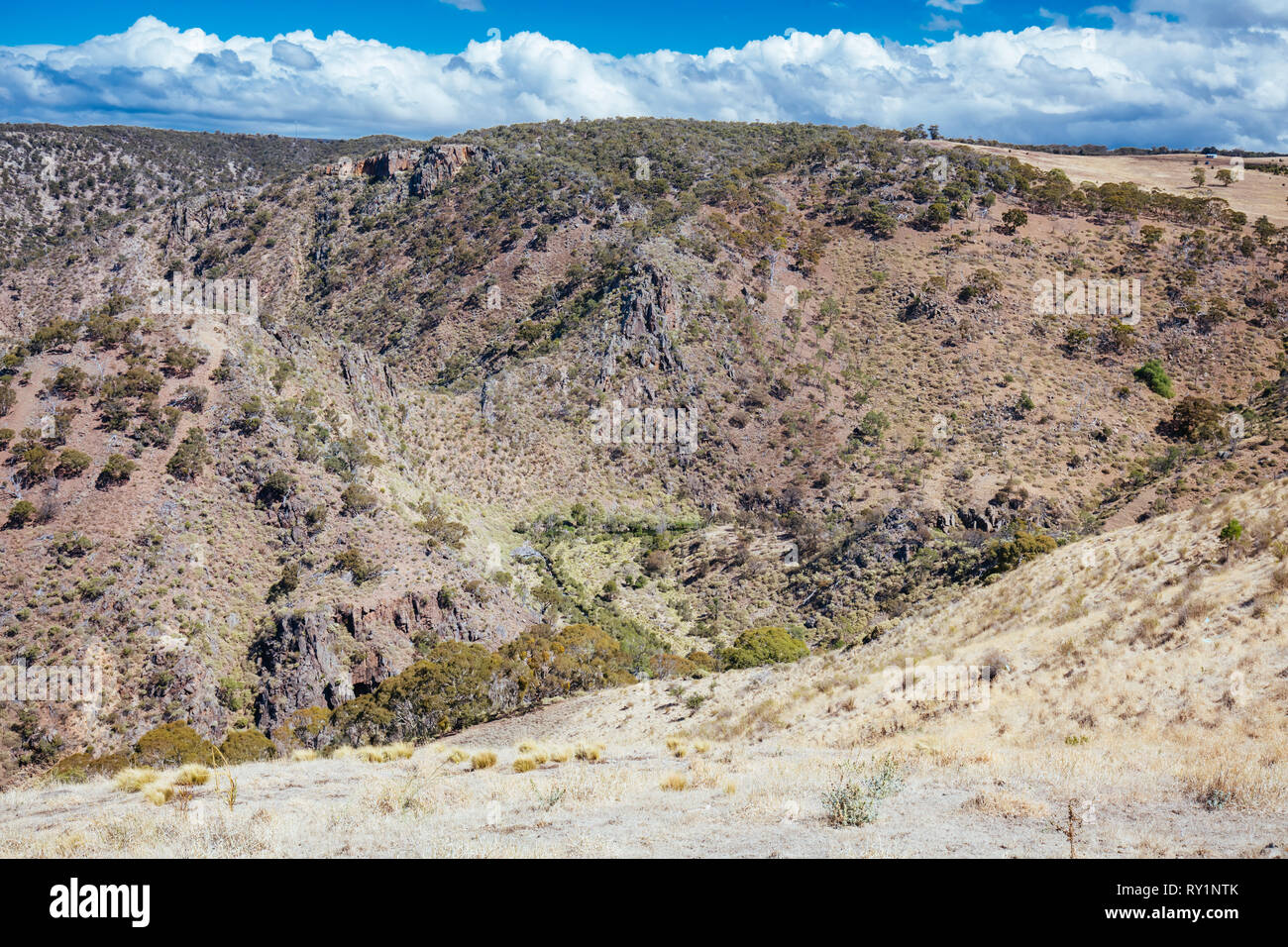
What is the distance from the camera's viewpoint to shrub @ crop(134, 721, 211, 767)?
65.4 feet

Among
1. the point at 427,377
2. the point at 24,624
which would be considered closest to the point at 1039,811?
the point at 24,624

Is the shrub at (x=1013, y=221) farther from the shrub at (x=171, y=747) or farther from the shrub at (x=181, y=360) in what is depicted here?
the shrub at (x=171, y=747)

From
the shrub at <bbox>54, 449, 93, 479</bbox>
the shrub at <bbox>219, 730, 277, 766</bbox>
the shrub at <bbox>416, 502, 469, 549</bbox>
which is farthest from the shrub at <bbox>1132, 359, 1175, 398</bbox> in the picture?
the shrub at <bbox>54, 449, 93, 479</bbox>

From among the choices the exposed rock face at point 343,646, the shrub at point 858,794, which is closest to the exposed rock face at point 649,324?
the exposed rock face at point 343,646

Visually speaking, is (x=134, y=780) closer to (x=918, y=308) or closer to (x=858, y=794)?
(x=858, y=794)

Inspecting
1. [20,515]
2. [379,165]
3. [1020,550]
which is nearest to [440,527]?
[20,515]

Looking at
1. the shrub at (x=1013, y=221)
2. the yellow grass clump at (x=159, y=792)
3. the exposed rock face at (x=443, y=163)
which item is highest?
the exposed rock face at (x=443, y=163)

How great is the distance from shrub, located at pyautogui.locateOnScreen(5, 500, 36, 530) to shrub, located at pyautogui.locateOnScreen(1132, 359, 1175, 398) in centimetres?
5757

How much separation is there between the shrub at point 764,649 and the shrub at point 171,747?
55.4ft

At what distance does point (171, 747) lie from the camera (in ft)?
67.9

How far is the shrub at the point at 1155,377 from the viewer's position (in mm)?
46219

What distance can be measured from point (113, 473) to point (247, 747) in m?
13.9

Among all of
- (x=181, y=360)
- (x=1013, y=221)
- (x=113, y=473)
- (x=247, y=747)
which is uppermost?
(x=1013, y=221)
